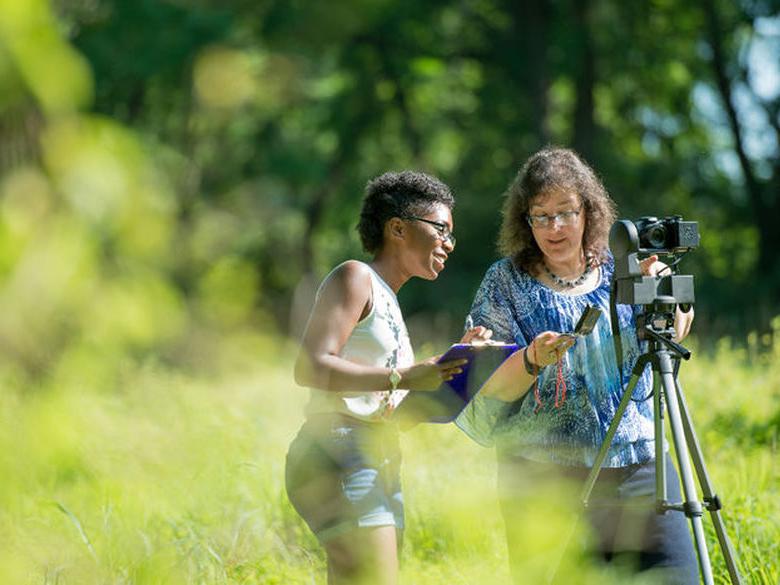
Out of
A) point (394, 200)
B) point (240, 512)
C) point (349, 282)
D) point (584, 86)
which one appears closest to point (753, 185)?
point (584, 86)

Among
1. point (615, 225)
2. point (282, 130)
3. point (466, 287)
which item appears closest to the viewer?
point (615, 225)

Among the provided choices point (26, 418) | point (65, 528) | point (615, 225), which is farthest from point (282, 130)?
point (26, 418)

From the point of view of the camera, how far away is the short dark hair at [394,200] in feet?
9.18

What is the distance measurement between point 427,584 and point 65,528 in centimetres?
153

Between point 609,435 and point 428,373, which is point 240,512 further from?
point 428,373

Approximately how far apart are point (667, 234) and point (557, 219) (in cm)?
32

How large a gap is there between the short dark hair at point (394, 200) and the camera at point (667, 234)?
524mm

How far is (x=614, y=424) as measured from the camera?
9.02ft

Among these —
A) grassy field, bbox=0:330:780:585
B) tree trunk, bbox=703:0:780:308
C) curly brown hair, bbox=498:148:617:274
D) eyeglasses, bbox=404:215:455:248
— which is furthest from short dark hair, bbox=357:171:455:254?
tree trunk, bbox=703:0:780:308

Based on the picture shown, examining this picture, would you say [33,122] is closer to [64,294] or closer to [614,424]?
[64,294]

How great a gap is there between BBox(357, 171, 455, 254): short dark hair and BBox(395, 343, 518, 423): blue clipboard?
452 mm

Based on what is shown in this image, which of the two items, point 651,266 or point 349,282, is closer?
point 349,282

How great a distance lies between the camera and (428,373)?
2.43 meters

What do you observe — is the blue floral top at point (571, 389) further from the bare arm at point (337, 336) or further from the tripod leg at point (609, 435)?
the bare arm at point (337, 336)
